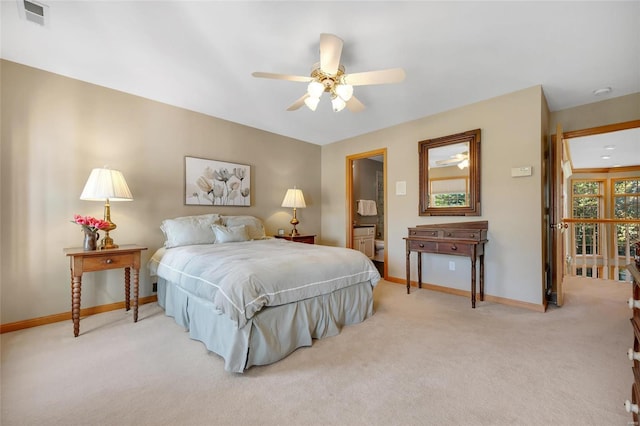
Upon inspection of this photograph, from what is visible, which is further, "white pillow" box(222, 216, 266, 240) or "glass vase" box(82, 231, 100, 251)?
"white pillow" box(222, 216, 266, 240)

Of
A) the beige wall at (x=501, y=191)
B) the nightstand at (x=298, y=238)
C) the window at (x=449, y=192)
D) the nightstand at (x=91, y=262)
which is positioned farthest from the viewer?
the nightstand at (x=298, y=238)

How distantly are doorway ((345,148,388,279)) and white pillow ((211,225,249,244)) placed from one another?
2.21m

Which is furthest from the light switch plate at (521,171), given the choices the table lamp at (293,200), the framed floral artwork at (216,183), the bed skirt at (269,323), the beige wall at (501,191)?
the framed floral artwork at (216,183)

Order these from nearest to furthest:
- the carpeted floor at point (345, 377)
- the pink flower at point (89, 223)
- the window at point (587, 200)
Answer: the carpeted floor at point (345, 377), the pink flower at point (89, 223), the window at point (587, 200)

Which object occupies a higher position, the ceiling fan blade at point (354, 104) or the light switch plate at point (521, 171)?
the ceiling fan blade at point (354, 104)

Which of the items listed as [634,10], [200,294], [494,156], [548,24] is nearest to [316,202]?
[494,156]

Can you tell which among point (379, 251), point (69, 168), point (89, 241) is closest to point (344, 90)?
point (89, 241)

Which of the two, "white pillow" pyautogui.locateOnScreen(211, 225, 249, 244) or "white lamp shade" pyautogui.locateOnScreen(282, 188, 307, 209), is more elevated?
"white lamp shade" pyautogui.locateOnScreen(282, 188, 307, 209)

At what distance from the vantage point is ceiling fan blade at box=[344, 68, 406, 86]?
2145 millimetres

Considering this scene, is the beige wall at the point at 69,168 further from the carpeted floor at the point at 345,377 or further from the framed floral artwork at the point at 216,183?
the carpeted floor at the point at 345,377

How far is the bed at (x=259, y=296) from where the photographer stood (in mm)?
1787

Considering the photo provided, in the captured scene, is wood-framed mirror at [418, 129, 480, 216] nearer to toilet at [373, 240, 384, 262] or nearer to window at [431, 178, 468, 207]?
window at [431, 178, 468, 207]

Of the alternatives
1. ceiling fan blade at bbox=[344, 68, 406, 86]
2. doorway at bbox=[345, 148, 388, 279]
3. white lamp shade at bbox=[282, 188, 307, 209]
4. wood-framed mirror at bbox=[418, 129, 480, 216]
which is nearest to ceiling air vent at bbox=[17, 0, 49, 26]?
ceiling fan blade at bbox=[344, 68, 406, 86]

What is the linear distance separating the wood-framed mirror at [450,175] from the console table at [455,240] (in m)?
0.20
